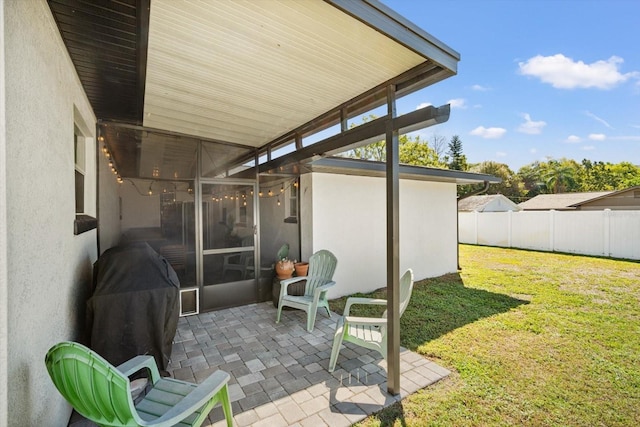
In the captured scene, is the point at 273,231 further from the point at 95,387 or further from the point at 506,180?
the point at 506,180

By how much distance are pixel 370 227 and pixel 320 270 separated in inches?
77.8

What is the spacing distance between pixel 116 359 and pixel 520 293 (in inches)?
266

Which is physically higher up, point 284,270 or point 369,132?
point 369,132

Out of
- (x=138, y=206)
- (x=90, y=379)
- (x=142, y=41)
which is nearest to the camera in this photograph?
(x=90, y=379)

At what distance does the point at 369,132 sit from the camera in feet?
8.93

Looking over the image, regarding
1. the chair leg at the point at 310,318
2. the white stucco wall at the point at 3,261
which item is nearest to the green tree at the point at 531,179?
the chair leg at the point at 310,318

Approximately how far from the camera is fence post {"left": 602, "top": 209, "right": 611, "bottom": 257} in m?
9.37

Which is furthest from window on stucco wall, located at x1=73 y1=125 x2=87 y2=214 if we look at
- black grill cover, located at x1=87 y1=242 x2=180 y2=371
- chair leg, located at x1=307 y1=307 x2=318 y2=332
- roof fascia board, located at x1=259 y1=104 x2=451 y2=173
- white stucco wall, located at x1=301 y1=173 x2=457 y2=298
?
white stucco wall, located at x1=301 y1=173 x2=457 y2=298

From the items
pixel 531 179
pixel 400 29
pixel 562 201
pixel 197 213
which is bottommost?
pixel 197 213

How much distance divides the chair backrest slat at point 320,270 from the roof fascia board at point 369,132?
1.71 metres

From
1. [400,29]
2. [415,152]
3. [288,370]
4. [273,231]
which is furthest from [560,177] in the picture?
[288,370]

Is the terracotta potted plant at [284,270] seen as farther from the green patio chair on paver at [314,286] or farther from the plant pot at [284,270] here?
the green patio chair on paver at [314,286]

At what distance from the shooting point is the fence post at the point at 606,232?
9.37 meters

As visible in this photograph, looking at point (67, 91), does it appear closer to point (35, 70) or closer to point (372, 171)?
point (35, 70)
